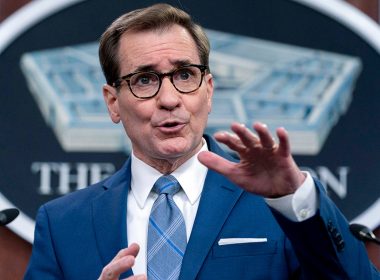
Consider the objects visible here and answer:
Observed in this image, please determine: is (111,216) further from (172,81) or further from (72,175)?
(72,175)

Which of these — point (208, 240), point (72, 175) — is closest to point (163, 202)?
point (208, 240)

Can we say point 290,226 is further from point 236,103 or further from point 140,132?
point 236,103

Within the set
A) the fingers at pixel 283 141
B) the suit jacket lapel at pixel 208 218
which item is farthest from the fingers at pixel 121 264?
the fingers at pixel 283 141

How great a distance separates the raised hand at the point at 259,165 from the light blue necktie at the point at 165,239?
1.08ft

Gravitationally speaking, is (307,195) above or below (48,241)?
above

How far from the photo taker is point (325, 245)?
1403 millimetres

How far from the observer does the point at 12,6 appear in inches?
111

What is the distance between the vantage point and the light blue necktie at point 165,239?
163 cm

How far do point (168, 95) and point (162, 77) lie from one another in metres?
0.05

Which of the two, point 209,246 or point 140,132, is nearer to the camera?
point 209,246

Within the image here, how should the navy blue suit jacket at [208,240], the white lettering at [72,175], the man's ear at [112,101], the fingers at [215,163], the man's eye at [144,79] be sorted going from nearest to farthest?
the fingers at [215,163]
the navy blue suit jacket at [208,240]
the man's eye at [144,79]
the man's ear at [112,101]
the white lettering at [72,175]

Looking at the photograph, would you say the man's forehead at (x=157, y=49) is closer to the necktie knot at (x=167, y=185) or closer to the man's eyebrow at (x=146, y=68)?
the man's eyebrow at (x=146, y=68)

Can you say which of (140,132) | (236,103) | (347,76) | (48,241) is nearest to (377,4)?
(347,76)

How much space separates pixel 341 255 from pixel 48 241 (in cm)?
66
